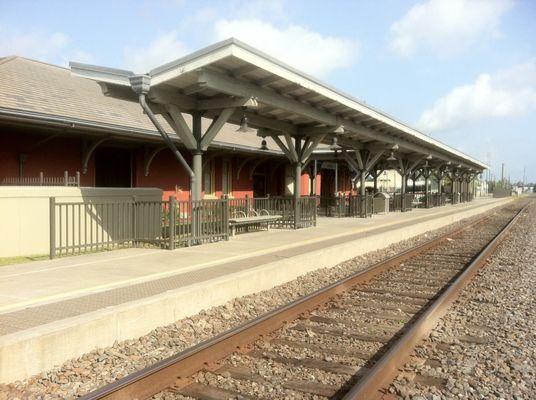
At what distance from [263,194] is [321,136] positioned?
9884mm

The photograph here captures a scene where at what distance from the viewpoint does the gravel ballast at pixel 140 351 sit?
4.07 m

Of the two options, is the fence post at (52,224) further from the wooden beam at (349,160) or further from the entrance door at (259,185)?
the entrance door at (259,185)

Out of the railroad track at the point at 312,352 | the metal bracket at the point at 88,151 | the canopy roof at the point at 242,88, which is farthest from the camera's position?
the metal bracket at the point at 88,151

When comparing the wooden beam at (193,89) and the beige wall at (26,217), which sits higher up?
the wooden beam at (193,89)

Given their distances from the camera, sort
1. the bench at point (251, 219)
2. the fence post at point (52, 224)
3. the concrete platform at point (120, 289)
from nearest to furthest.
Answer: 1. the concrete platform at point (120, 289)
2. the fence post at point (52, 224)
3. the bench at point (251, 219)

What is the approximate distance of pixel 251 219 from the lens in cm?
1372

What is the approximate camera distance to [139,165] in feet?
55.6

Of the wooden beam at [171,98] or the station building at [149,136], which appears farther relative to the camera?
the wooden beam at [171,98]

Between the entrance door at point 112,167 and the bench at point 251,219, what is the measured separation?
186 inches

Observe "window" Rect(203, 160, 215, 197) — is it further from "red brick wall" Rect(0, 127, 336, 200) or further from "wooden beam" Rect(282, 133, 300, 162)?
"wooden beam" Rect(282, 133, 300, 162)

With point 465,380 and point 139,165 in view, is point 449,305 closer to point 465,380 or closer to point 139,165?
point 465,380

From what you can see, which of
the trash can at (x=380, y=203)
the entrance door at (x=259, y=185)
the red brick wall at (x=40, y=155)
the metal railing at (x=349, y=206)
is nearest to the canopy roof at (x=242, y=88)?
the red brick wall at (x=40, y=155)

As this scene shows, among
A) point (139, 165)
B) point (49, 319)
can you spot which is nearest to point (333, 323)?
point (49, 319)

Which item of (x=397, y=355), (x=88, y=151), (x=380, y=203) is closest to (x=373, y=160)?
(x=380, y=203)
